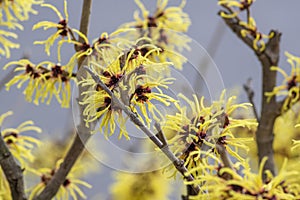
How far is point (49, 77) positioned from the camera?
850mm

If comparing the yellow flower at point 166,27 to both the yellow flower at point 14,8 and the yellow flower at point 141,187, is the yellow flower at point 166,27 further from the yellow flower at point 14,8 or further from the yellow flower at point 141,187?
the yellow flower at point 141,187

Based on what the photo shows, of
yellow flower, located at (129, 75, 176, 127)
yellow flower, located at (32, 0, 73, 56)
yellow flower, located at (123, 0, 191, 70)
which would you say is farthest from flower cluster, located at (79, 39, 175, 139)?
yellow flower, located at (123, 0, 191, 70)

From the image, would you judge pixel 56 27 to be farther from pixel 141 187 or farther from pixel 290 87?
pixel 141 187

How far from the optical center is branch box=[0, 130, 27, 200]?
83 cm

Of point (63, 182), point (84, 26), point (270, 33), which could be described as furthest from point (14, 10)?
point (270, 33)

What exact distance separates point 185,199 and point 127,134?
197mm

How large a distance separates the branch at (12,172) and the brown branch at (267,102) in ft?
1.31

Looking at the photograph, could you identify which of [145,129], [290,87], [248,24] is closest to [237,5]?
[248,24]

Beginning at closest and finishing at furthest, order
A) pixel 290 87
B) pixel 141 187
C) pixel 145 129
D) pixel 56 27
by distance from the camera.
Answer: pixel 145 129
pixel 56 27
pixel 290 87
pixel 141 187

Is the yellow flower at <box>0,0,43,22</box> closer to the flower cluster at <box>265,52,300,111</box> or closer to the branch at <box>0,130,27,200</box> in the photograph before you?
the branch at <box>0,130,27,200</box>

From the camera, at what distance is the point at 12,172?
2.78 ft

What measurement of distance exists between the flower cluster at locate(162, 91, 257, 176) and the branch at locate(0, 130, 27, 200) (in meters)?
0.28

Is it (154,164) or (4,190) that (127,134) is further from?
(4,190)

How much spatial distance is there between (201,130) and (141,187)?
62 centimetres
